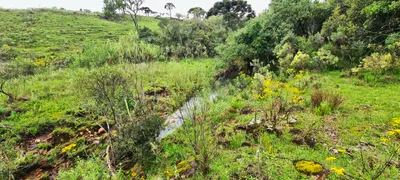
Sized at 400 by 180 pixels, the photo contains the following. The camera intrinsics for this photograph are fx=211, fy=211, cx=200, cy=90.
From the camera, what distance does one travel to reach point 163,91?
14.0 m

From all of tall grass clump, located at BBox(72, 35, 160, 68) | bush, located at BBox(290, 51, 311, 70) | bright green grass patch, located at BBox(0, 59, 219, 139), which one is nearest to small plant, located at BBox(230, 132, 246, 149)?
bright green grass patch, located at BBox(0, 59, 219, 139)

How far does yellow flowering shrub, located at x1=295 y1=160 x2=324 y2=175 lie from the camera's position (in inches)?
177

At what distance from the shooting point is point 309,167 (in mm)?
4590

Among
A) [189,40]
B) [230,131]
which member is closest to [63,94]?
[230,131]

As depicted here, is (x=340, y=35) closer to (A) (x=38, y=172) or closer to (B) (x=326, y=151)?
(B) (x=326, y=151)

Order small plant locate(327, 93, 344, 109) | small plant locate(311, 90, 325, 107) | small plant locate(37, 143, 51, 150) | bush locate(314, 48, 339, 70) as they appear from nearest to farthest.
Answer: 1. small plant locate(327, 93, 344, 109)
2. small plant locate(311, 90, 325, 107)
3. small plant locate(37, 143, 51, 150)
4. bush locate(314, 48, 339, 70)

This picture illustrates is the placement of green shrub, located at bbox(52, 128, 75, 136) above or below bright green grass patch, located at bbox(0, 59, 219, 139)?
below

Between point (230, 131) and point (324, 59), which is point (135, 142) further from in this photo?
point (324, 59)

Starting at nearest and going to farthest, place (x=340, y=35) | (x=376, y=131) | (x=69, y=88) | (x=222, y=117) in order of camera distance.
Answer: (x=376, y=131)
(x=222, y=117)
(x=340, y=35)
(x=69, y=88)

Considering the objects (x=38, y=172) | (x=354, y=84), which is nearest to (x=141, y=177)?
(x=38, y=172)

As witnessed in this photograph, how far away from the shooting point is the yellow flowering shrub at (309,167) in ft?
14.8

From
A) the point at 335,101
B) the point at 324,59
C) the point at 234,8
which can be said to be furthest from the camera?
the point at 234,8

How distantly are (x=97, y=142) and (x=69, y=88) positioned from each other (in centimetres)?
705

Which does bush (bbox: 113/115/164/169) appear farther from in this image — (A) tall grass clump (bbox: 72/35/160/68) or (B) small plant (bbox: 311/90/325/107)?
(B) small plant (bbox: 311/90/325/107)
